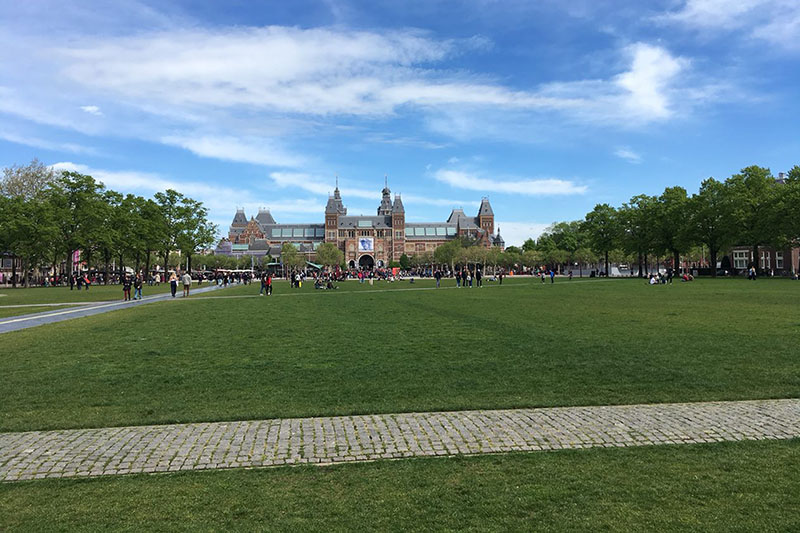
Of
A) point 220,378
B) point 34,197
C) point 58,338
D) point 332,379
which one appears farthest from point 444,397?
point 34,197

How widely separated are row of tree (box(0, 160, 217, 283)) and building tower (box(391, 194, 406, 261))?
11274 centimetres

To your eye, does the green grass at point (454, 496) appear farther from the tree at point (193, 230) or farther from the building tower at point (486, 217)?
the building tower at point (486, 217)

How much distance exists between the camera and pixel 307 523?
4.06 m

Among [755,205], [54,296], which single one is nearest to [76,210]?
[54,296]

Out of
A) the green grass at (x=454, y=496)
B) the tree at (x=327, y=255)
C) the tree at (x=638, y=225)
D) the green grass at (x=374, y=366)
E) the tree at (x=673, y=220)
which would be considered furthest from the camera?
the tree at (x=327, y=255)

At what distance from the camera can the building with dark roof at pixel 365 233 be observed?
17562 centimetres

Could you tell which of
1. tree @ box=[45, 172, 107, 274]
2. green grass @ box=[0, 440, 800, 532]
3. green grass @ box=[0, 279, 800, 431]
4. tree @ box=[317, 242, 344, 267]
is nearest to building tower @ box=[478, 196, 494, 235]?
tree @ box=[317, 242, 344, 267]

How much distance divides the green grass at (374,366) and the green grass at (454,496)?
1.99 meters

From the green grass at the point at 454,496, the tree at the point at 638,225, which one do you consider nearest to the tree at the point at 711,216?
the tree at the point at 638,225

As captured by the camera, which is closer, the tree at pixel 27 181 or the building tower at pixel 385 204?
the tree at pixel 27 181

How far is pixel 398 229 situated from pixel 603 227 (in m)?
106

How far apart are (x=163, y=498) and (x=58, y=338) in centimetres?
1129

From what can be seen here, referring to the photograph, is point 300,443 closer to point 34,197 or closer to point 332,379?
point 332,379

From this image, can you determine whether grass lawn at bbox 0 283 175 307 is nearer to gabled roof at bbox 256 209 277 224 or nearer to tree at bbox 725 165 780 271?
tree at bbox 725 165 780 271
